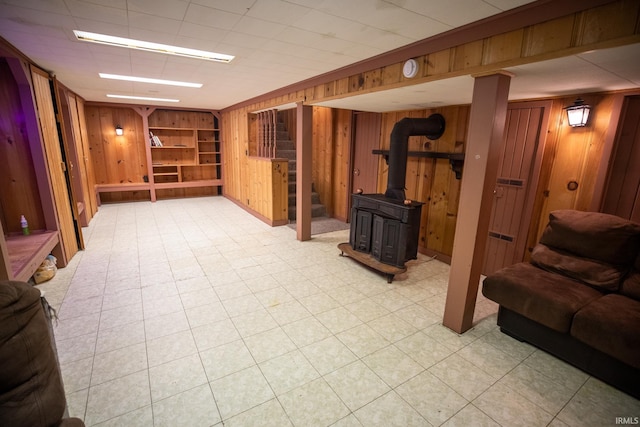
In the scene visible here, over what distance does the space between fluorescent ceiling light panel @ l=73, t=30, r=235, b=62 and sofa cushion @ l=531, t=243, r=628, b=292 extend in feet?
12.3

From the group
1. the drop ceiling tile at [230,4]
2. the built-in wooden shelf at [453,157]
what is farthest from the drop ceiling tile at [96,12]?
the built-in wooden shelf at [453,157]

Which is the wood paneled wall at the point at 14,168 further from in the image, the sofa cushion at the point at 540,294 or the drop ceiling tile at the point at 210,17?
the sofa cushion at the point at 540,294

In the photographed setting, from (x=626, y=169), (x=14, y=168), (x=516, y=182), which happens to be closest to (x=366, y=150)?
(x=516, y=182)

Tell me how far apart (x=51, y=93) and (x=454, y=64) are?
5.13m

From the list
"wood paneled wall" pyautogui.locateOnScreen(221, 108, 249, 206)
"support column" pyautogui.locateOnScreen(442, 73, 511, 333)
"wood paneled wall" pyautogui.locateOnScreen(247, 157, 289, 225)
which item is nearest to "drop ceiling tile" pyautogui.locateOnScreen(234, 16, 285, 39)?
"support column" pyautogui.locateOnScreen(442, 73, 511, 333)

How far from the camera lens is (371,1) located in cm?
172

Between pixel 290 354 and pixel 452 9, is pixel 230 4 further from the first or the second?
pixel 290 354

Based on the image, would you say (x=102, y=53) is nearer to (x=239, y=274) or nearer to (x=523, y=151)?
(x=239, y=274)

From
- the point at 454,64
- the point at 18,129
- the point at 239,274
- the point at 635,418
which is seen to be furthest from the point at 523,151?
the point at 18,129

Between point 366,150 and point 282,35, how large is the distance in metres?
3.29

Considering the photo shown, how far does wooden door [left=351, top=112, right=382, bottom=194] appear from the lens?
518 cm

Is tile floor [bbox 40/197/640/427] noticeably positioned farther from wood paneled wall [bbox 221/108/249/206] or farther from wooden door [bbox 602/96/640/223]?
wood paneled wall [bbox 221/108/249/206]

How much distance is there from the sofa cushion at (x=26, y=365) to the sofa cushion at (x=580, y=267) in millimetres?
3655

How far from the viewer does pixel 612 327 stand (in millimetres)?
1987
